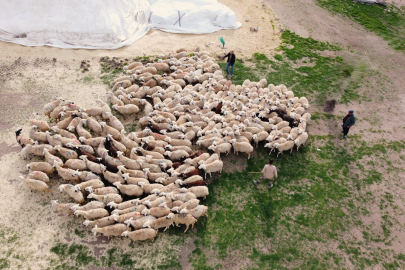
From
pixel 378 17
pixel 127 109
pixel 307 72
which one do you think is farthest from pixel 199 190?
pixel 378 17

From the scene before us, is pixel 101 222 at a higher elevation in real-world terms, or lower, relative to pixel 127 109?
lower

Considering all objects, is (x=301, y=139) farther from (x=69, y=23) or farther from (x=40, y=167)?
(x=69, y=23)

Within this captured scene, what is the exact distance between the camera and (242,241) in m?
9.78

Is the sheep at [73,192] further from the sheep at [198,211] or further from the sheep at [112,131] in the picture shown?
the sheep at [198,211]

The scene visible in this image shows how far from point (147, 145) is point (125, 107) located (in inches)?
108

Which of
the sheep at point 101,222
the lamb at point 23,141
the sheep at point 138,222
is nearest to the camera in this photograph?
the sheep at point 138,222

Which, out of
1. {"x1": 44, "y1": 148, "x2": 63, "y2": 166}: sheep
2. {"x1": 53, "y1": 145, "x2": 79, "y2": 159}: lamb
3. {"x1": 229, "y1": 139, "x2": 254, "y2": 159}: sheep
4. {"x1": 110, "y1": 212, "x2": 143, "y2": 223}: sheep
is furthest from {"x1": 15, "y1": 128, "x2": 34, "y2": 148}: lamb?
{"x1": 229, "y1": 139, "x2": 254, "y2": 159}: sheep

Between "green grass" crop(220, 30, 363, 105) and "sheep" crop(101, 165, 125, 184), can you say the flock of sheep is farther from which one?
"green grass" crop(220, 30, 363, 105)

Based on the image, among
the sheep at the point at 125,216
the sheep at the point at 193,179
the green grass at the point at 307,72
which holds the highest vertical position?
the green grass at the point at 307,72

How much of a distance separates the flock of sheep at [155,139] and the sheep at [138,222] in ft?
0.12

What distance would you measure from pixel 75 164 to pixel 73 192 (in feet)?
4.43

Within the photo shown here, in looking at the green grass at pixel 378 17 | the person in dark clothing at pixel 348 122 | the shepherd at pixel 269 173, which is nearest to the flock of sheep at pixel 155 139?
the shepherd at pixel 269 173

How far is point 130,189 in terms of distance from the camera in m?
10.5

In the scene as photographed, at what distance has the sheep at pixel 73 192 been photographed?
33.4 ft
